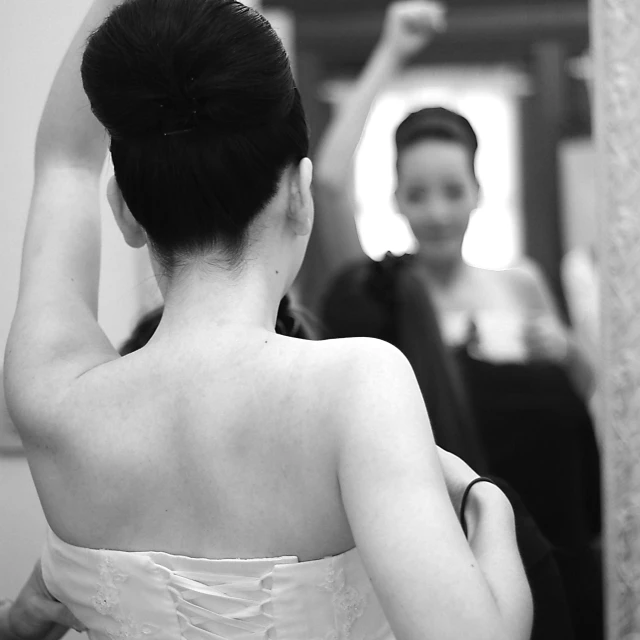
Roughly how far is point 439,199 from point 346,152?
15 centimetres

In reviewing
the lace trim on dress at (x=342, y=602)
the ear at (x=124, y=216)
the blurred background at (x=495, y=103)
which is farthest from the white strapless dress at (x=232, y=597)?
the blurred background at (x=495, y=103)

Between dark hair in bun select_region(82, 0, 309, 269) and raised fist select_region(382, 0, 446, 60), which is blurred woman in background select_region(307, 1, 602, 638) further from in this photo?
dark hair in bun select_region(82, 0, 309, 269)

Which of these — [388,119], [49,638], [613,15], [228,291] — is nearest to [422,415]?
[228,291]

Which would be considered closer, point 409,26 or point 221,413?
point 221,413

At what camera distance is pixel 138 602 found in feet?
1.74

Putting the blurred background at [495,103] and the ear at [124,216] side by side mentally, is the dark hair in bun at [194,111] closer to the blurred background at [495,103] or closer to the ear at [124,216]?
the ear at [124,216]

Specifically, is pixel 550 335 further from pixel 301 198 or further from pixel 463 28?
pixel 301 198

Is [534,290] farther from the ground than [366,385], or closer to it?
closer to it

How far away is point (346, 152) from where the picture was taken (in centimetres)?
113

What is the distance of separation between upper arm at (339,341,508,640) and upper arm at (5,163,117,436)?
22cm

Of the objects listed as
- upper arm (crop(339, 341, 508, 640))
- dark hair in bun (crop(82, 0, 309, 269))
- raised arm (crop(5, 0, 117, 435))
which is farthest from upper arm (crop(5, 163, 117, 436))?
upper arm (crop(339, 341, 508, 640))

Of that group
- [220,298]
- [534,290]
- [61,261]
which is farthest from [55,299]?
[534,290]

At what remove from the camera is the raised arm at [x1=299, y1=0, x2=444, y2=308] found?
44.4 inches

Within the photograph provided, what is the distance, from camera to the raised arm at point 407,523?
1.38 feet
